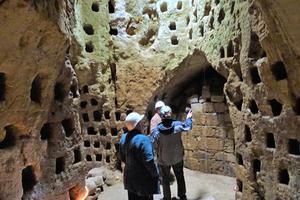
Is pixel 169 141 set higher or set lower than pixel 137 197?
higher

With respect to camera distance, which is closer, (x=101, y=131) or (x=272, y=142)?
(x=272, y=142)

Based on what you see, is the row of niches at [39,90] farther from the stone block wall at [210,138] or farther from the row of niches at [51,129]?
the stone block wall at [210,138]

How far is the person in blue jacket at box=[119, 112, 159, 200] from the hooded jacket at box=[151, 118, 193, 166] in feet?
3.86

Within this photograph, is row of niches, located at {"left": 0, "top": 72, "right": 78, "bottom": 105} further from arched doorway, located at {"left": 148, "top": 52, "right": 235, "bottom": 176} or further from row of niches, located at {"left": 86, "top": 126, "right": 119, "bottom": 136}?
arched doorway, located at {"left": 148, "top": 52, "right": 235, "bottom": 176}

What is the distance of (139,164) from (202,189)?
321 cm

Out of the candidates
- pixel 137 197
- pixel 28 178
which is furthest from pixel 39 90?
pixel 137 197

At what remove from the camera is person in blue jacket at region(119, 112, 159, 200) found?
349 cm

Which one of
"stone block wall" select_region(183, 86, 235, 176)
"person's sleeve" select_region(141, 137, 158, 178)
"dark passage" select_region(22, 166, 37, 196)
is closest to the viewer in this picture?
"person's sleeve" select_region(141, 137, 158, 178)

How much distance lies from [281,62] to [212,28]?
253 centimetres

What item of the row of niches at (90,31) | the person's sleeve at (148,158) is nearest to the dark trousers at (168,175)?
the person's sleeve at (148,158)

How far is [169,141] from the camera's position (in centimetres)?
487

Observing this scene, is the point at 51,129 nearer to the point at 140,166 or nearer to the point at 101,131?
the point at 140,166

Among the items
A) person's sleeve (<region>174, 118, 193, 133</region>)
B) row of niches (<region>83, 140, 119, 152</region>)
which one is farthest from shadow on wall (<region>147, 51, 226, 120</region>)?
person's sleeve (<region>174, 118, 193, 133</region>)

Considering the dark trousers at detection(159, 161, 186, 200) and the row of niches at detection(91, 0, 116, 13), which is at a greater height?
Result: the row of niches at detection(91, 0, 116, 13)
